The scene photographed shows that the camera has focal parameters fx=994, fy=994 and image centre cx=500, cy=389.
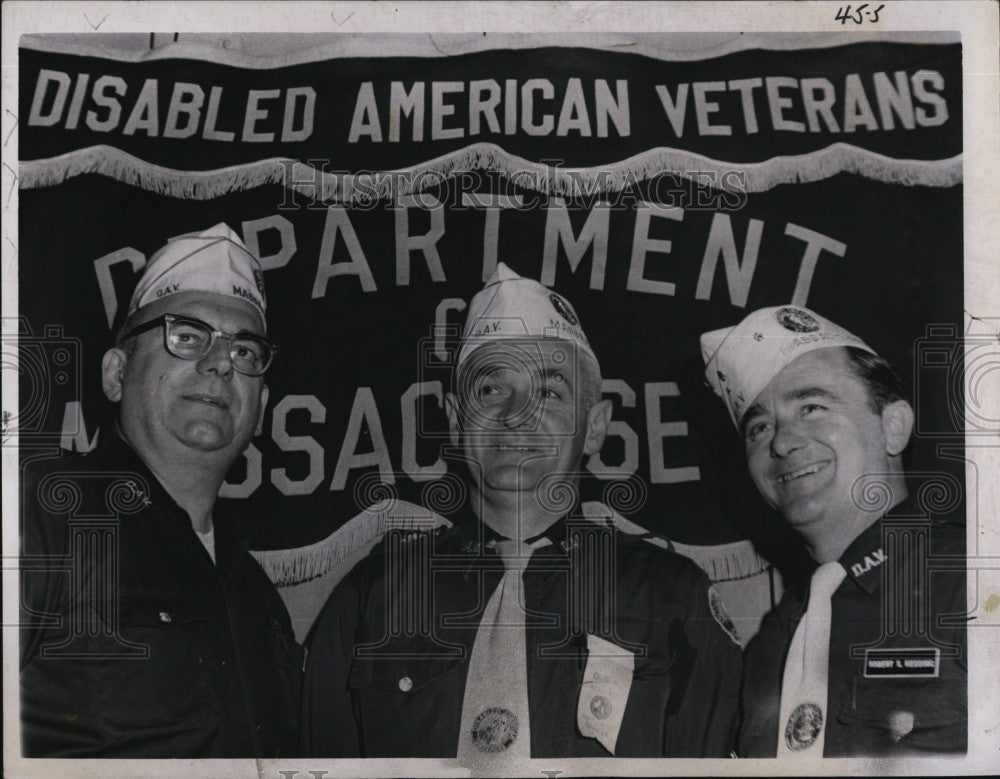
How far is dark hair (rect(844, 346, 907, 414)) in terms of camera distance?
102 inches

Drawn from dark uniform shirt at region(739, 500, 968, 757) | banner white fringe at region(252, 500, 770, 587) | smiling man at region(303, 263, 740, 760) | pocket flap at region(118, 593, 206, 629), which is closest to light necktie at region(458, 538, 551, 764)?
smiling man at region(303, 263, 740, 760)

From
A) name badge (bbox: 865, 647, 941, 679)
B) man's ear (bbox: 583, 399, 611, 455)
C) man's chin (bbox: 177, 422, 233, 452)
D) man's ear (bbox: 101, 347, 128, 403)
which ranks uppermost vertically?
man's ear (bbox: 101, 347, 128, 403)

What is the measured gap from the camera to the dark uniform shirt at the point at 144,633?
2.57m

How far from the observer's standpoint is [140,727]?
8.46ft

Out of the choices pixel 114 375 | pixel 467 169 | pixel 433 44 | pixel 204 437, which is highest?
pixel 433 44

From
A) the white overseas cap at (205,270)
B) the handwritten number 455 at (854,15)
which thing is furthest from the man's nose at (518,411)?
the handwritten number 455 at (854,15)

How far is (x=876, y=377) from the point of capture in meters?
2.60

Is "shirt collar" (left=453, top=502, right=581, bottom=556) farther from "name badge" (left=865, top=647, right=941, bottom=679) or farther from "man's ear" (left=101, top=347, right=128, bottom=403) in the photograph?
"man's ear" (left=101, top=347, right=128, bottom=403)

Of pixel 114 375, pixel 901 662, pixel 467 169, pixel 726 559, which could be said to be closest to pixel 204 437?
pixel 114 375

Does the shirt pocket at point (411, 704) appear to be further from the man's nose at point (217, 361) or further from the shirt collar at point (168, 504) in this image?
the man's nose at point (217, 361)

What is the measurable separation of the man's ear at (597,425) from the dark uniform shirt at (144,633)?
0.91m

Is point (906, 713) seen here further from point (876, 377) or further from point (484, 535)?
point (484, 535)

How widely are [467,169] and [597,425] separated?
2.49 ft

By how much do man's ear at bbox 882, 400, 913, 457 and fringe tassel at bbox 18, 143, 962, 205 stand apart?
0.60m
